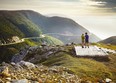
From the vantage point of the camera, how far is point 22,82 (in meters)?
23.0

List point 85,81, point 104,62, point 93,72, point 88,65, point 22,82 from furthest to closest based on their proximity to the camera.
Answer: point 104,62, point 88,65, point 93,72, point 85,81, point 22,82

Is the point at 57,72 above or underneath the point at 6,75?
underneath

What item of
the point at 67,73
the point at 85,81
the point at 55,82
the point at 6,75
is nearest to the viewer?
the point at 6,75

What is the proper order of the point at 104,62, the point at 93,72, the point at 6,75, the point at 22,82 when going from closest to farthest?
the point at 22,82
the point at 6,75
the point at 93,72
the point at 104,62

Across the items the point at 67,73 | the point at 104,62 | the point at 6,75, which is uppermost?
the point at 6,75

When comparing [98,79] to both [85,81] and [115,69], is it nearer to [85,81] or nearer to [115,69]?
[85,81]

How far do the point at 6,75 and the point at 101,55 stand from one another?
2782 cm

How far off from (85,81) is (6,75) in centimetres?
958

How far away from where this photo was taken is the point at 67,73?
3291cm

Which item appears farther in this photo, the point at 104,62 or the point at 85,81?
the point at 104,62

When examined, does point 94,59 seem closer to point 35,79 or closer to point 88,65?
point 88,65

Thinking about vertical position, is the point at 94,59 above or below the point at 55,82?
below

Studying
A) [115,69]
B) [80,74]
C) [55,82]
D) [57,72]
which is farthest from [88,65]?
[55,82]

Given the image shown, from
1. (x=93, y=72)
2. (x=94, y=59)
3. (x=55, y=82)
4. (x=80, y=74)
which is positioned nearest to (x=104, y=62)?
(x=94, y=59)
